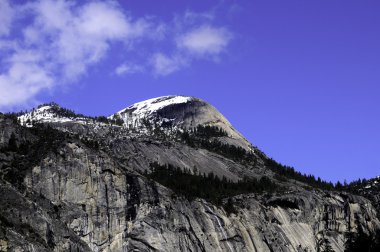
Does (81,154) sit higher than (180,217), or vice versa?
(81,154)

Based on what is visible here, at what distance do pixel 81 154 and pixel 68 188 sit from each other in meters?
10.8

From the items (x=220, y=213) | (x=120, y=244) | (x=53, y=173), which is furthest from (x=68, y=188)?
(x=220, y=213)

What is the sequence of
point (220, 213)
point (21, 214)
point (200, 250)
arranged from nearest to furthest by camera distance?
point (21, 214)
point (200, 250)
point (220, 213)

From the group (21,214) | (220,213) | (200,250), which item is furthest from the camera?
(220,213)

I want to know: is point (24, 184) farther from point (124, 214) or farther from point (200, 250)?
point (200, 250)

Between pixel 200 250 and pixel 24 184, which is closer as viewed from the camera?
pixel 24 184

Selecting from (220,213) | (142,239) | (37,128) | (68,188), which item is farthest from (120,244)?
(37,128)

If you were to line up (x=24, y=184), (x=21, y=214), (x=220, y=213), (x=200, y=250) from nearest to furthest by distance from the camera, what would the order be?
1. (x=21, y=214)
2. (x=24, y=184)
3. (x=200, y=250)
4. (x=220, y=213)

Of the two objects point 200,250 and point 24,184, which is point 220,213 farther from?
point 24,184

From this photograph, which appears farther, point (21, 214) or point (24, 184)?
point (24, 184)

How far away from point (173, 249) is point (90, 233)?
2008 centimetres

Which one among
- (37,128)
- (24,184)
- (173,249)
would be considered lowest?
(173,249)

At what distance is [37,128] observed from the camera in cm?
19850

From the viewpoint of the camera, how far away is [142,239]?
169625 mm
